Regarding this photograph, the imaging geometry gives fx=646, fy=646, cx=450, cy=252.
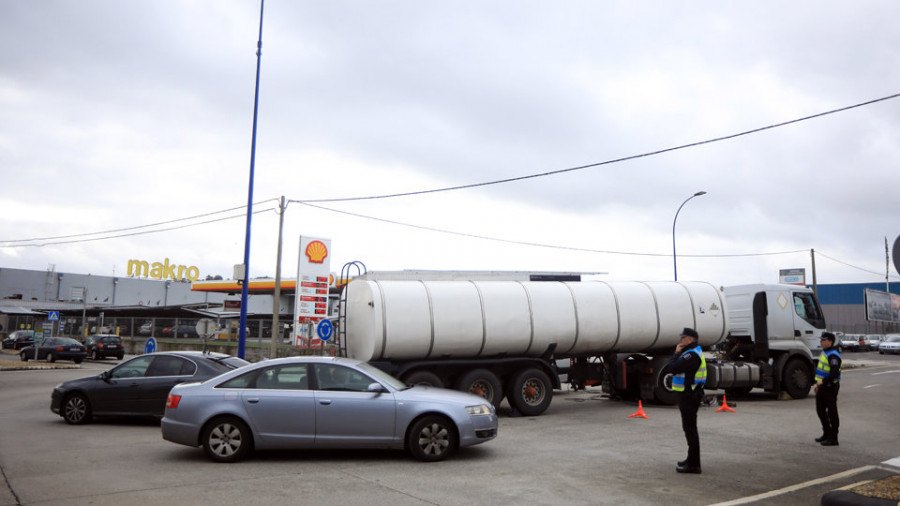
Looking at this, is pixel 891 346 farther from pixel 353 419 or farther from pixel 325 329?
pixel 353 419

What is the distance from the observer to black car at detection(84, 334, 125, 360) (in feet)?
114

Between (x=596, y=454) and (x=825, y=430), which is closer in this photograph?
(x=596, y=454)

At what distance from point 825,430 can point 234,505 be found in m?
8.98

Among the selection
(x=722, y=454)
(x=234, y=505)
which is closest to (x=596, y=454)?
(x=722, y=454)

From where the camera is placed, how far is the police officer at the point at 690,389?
7.96 meters

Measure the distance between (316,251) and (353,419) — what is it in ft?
68.9

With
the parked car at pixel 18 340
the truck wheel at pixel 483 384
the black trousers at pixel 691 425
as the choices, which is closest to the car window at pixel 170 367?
the truck wheel at pixel 483 384

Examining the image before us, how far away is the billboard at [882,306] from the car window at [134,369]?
6475 cm

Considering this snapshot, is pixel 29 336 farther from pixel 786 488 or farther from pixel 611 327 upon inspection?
pixel 786 488

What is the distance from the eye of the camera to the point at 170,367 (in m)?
11.7

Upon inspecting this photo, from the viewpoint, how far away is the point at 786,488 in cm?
729

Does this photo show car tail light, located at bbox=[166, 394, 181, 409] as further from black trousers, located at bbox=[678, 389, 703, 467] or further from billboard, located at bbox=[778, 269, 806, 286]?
billboard, located at bbox=[778, 269, 806, 286]

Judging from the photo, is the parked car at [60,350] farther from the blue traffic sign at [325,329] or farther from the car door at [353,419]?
the car door at [353,419]

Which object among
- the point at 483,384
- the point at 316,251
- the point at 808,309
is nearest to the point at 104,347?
the point at 316,251
